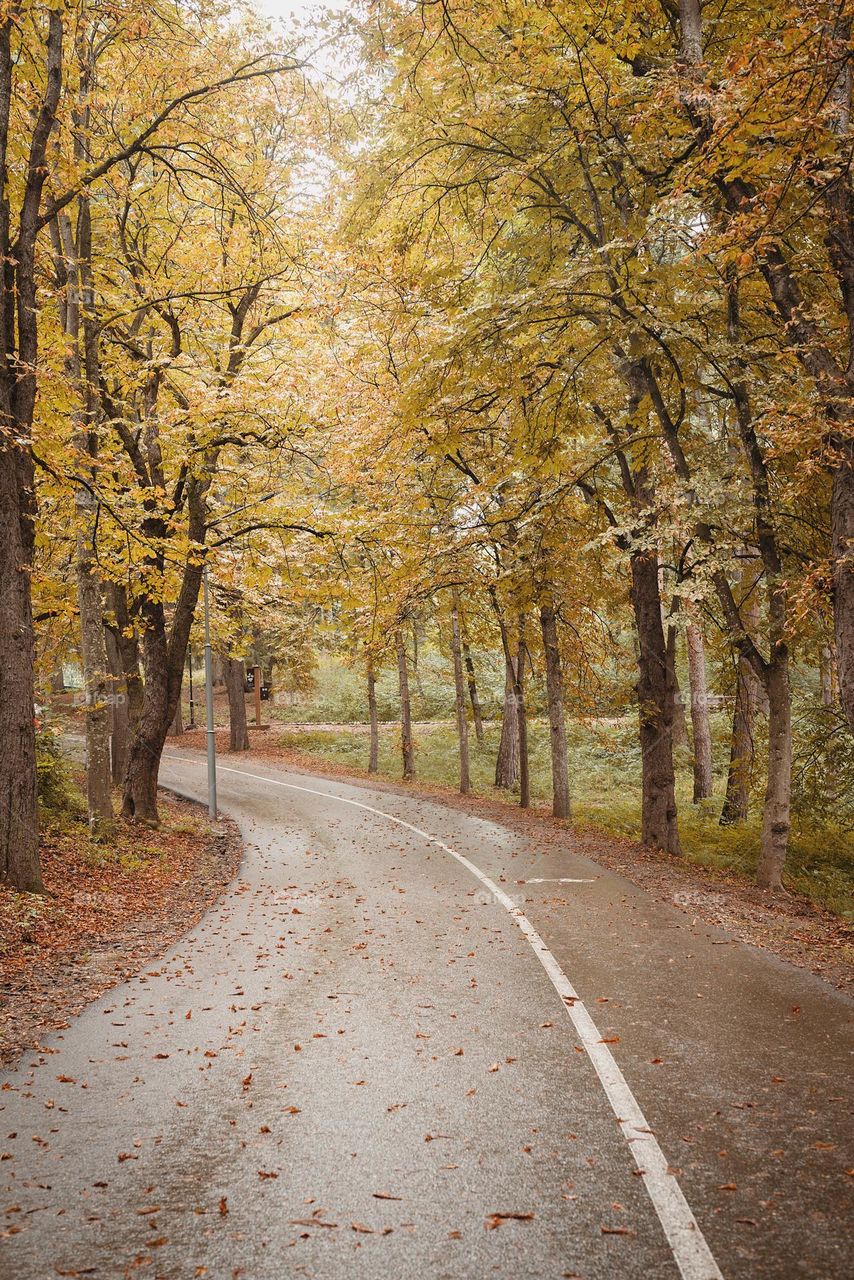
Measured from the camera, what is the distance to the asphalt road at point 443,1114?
335 cm

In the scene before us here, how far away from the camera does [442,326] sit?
10953mm

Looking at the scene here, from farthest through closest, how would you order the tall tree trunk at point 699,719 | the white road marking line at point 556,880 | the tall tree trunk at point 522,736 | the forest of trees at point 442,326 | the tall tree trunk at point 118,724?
the tall tree trunk at point 522,736 → the tall tree trunk at point 699,719 → the tall tree trunk at point 118,724 → the white road marking line at point 556,880 → the forest of trees at point 442,326

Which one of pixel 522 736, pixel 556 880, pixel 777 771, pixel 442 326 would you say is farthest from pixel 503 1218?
pixel 522 736

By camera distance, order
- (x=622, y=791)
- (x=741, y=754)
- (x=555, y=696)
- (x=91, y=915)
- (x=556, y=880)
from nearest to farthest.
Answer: (x=91, y=915), (x=556, y=880), (x=741, y=754), (x=555, y=696), (x=622, y=791)

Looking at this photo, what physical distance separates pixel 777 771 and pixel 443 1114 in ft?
26.1

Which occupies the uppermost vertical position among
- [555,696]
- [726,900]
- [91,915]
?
[555,696]

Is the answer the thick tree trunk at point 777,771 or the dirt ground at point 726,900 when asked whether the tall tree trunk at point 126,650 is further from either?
the thick tree trunk at point 777,771

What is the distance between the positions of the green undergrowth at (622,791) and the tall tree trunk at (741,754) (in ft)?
1.29

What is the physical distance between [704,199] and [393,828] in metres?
12.7

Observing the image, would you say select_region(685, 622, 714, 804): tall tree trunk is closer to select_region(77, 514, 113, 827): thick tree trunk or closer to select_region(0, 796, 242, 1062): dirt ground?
select_region(0, 796, 242, 1062): dirt ground

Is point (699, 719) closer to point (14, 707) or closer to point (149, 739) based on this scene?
point (149, 739)

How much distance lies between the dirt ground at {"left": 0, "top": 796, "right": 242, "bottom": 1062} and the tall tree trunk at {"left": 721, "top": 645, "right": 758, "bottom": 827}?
8983mm

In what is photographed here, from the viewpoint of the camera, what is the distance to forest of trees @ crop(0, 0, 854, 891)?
7848mm

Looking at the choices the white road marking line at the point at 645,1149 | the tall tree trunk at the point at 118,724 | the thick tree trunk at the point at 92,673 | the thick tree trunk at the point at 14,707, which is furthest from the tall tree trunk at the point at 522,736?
the white road marking line at the point at 645,1149
